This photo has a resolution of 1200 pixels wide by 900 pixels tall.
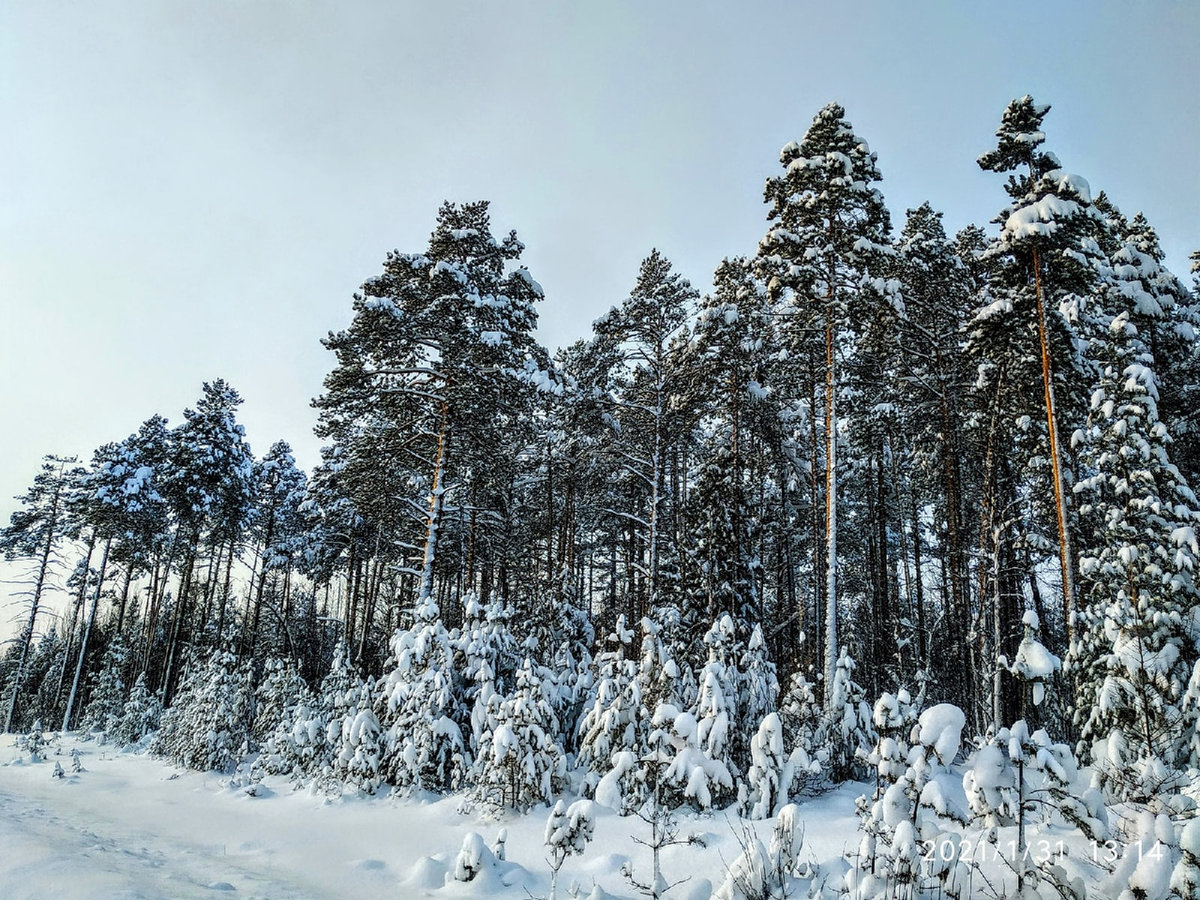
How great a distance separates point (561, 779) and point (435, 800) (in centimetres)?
244

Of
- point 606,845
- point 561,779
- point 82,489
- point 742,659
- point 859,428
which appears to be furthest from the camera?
point 82,489

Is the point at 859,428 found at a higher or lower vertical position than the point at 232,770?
higher

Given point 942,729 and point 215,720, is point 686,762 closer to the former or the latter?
point 942,729

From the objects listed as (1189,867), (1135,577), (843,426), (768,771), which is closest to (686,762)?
(768,771)

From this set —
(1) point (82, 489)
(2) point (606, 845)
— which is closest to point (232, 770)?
(2) point (606, 845)

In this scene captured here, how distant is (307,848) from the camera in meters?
8.92

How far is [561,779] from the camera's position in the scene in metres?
10.3

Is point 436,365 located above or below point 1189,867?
above

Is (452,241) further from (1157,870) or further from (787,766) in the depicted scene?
(1157,870)

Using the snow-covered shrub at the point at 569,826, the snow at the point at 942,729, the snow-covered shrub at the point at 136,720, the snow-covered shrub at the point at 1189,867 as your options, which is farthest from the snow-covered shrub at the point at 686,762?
the snow-covered shrub at the point at 136,720

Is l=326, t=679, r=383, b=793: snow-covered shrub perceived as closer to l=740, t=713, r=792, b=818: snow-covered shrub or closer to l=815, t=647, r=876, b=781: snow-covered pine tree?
l=740, t=713, r=792, b=818: snow-covered shrub

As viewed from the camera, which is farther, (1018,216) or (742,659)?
(1018,216)

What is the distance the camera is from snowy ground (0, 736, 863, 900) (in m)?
6.51

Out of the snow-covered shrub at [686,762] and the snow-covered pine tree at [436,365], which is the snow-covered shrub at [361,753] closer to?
the snow-covered pine tree at [436,365]
